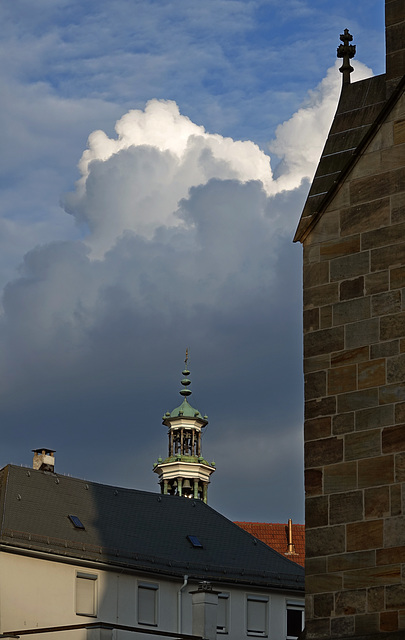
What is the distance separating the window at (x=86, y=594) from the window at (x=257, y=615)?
5993mm

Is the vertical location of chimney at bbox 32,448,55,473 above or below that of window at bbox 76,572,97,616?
above

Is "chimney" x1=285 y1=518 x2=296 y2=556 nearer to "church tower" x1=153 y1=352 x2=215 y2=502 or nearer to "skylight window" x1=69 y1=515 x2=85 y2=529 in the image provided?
"church tower" x1=153 y1=352 x2=215 y2=502

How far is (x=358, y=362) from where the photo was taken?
15617 mm

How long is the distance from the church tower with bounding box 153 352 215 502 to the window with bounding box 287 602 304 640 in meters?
20.2

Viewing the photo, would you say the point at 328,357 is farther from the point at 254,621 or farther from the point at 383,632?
the point at 254,621

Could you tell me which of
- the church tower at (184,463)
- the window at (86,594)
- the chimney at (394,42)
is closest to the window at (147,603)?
the window at (86,594)

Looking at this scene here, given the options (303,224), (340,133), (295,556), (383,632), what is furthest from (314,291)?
(295,556)

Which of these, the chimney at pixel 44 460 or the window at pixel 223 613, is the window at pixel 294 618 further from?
the chimney at pixel 44 460

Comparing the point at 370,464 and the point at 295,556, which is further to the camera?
the point at 295,556

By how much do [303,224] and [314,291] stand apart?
35.5 inches

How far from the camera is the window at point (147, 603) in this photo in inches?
1795

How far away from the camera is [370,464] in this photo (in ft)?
49.8

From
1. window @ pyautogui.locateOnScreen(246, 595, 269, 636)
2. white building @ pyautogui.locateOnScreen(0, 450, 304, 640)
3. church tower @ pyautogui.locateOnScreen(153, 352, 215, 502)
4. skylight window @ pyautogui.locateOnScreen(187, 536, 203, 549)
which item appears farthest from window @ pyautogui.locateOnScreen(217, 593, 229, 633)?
church tower @ pyautogui.locateOnScreen(153, 352, 215, 502)

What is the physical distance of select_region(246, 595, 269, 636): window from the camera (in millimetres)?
47603
